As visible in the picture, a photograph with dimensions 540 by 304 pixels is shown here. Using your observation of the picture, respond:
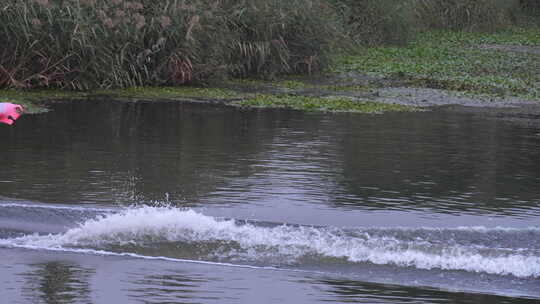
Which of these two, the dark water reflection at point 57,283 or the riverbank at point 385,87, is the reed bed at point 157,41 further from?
the dark water reflection at point 57,283

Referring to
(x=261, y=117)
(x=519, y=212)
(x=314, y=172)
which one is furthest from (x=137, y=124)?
(x=519, y=212)

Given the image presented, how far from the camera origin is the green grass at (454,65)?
74.8ft

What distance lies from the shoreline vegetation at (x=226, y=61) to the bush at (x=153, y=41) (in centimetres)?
2

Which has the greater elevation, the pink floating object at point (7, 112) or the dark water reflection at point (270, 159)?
the pink floating object at point (7, 112)

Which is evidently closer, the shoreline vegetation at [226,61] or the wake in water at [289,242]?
the wake in water at [289,242]

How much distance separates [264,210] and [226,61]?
11.9 metres

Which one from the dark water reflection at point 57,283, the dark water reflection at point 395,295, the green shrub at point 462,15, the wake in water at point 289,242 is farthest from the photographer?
the green shrub at point 462,15

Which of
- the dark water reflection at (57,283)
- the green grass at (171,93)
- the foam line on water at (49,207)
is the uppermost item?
the dark water reflection at (57,283)

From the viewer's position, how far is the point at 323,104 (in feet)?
63.8

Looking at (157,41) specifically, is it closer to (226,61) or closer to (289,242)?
(226,61)

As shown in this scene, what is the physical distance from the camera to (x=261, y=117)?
59.0 ft

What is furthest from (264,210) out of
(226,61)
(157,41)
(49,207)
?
(226,61)

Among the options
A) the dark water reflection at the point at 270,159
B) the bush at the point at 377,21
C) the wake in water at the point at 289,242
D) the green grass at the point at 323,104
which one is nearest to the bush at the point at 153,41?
the dark water reflection at the point at 270,159

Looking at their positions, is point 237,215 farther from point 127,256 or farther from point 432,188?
point 432,188
